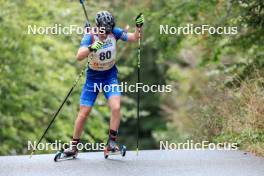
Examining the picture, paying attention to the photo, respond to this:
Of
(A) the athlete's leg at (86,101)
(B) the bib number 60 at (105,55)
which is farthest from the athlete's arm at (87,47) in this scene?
(A) the athlete's leg at (86,101)

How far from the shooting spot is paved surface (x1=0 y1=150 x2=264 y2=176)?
10.6 meters

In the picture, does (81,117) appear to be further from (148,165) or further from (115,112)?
(148,165)

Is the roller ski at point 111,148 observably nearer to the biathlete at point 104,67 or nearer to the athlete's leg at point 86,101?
the biathlete at point 104,67

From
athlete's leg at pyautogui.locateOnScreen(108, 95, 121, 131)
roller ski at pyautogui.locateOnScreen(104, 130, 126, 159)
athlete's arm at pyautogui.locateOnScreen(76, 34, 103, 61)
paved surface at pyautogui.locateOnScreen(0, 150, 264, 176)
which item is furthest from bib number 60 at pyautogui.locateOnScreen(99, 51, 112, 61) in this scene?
paved surface at pyautogui.locateOnScreen(0, 150, 264, 176)

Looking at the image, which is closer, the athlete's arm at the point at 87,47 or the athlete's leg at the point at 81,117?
the athlete's arm at the point at 87,47

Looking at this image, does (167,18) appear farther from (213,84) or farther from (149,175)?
(149,175)

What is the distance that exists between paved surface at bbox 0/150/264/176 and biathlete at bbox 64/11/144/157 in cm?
42

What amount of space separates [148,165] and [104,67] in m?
1.87

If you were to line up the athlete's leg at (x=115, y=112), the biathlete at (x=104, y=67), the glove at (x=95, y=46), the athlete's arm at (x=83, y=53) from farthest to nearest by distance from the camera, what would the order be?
1. the athlete's leg at (x=115, y=112)
2. the biathlete at (x=104, y=67)
3. the athlete's arm at (x=83, y=53)
4. the glove at (x=95, y=46)

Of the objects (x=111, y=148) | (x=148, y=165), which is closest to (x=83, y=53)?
(x=111, y=148)

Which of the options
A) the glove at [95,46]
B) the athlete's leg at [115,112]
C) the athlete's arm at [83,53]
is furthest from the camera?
the athlete's leg at [115,112]

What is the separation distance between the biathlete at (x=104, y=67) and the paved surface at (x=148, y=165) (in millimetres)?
424

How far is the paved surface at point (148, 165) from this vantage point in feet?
34.9

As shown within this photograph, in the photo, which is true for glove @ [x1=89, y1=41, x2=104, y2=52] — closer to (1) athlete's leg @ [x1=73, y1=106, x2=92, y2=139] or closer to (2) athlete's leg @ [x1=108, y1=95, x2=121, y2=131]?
(2) athlete's leg @ [x1=108, y1=95, x2=121, y2=131]
